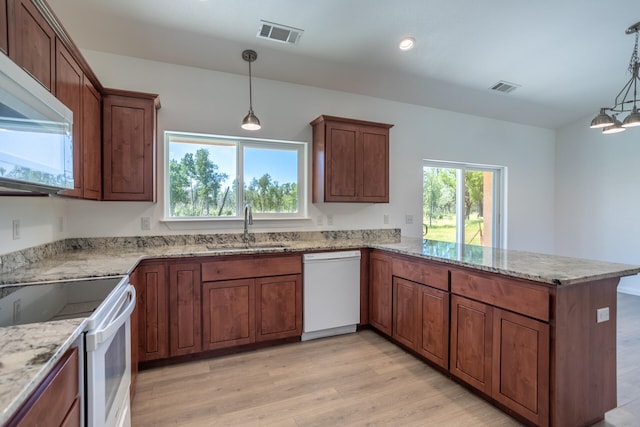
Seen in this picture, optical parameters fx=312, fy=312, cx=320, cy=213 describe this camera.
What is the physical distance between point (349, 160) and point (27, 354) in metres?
2.94

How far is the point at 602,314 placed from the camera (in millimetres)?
1827

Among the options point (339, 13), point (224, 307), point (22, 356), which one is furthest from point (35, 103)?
point (339, 13)

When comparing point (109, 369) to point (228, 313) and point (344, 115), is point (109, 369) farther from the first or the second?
point (344, 115)

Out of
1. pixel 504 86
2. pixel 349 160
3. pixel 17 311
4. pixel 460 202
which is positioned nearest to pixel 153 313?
pixel 17 311

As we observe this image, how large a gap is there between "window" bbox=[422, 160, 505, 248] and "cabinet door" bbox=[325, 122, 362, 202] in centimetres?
134

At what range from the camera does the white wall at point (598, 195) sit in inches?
181

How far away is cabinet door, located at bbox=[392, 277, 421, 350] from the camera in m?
2.63

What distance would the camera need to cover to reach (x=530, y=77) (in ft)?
12.3

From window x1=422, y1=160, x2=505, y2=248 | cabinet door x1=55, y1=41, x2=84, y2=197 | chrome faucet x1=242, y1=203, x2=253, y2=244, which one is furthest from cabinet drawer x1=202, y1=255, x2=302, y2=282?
window x1=422, y1=160, x2=505, y2=248

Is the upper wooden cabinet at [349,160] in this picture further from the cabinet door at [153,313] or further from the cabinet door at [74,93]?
the cabinet door at [74,93]

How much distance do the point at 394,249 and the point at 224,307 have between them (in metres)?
1.58

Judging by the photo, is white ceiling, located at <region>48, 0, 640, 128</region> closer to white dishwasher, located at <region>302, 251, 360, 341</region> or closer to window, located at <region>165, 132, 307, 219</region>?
window, located at <region>165, 132, 307, 219</region>

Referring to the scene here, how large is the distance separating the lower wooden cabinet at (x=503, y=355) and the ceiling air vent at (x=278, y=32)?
8.32 feet

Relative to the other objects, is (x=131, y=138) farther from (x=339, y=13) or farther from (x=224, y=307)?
(x=339, y=13)
